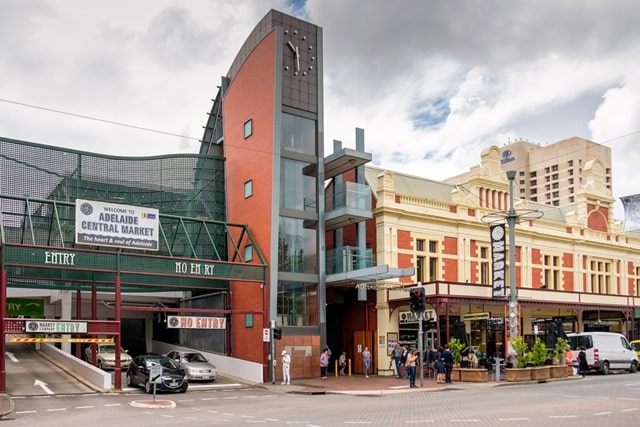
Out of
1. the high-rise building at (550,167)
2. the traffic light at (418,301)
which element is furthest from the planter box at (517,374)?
the high-rise building at (550,167)

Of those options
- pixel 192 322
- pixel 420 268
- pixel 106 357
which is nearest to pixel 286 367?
pixel 192 322

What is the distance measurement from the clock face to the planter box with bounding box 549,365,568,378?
19518mm

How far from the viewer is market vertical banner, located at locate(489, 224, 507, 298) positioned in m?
37.4

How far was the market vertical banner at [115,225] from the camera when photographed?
3073 centimetres

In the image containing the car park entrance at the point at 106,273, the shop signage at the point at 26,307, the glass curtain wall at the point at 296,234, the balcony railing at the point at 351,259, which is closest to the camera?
the car park entrance at the point at 106,273

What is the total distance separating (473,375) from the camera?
31344 millimetres

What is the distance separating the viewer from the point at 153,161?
1652 inches

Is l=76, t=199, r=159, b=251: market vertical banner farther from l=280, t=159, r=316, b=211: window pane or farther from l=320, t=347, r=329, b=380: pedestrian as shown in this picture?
l=320, t=347, r=329, b=380: pedestrian

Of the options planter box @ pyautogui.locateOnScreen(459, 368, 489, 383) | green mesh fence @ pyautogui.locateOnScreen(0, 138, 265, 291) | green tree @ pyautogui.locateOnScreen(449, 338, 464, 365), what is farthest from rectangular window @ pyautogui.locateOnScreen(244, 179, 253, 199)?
planter box @ pyautogui.locateOnScreen(459, 368, 489, 383)

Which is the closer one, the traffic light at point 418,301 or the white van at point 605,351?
the traffic light at point 418,301

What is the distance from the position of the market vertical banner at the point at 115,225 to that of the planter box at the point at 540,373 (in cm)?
1766

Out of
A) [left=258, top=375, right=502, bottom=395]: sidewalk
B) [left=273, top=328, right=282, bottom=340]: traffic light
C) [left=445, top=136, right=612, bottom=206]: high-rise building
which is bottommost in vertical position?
[left=258, top=375, right=502, bottom=395]: sidewalk

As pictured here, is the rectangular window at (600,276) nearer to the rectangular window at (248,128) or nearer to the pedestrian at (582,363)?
the pedestrian at (582,363)

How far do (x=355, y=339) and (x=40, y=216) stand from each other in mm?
18409
